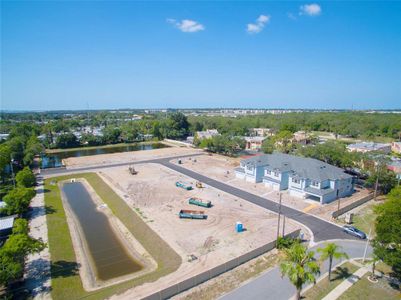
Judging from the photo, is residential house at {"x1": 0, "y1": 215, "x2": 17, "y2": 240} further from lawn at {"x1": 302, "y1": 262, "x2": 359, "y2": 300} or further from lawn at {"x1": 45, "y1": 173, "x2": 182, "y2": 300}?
lawn at {"x1": 302, "y1": 262, "x2": 359, "y2": 300}


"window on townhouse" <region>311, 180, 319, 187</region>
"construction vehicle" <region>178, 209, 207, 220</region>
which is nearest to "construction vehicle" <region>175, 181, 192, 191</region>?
"construction vehicle" <region>178, 209, 207, 220</region>

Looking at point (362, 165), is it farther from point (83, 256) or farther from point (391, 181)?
point (83, 256)

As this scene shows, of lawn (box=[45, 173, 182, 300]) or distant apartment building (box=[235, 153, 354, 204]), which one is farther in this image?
distant apartment building (box=[235, 153, 354, 204])

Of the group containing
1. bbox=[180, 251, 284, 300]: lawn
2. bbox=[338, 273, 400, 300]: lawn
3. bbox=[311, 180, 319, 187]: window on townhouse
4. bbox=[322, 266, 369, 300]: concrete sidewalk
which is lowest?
bbox=[180, 251, 284, 300]: lawn

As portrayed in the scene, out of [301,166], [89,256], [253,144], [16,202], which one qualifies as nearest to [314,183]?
[301,166]

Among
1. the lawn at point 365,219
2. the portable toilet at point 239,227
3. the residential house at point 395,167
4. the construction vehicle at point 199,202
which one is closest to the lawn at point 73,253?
the portable toilet at point 239,227

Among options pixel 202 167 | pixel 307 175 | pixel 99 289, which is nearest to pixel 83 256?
pixel 99 289
